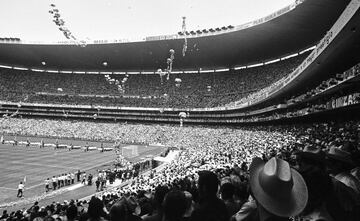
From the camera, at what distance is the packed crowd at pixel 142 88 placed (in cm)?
6712

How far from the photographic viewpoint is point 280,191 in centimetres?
300

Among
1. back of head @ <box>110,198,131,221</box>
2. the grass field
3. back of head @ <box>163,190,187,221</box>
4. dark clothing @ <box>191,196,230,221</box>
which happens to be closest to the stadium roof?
the grass field

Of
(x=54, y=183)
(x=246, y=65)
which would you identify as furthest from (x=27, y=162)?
(x=246, y=65)

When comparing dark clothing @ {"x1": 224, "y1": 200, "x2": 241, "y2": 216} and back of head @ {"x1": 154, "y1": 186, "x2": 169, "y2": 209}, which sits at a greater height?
back of head @ {"x1": 154, "y1": 186, "x2": 169, "y2": 209}

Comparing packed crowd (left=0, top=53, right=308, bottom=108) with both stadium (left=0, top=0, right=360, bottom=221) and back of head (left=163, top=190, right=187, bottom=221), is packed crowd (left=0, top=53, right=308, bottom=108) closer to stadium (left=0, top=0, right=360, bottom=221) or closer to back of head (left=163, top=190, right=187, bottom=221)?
stadium (left=0, top=0, right=360, bottom=221)

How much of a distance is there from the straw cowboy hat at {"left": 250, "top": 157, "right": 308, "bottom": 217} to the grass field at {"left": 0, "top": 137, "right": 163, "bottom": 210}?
2088cm

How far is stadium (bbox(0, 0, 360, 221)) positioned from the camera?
3854 millimetres

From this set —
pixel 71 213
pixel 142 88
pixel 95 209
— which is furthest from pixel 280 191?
pixel 142 88

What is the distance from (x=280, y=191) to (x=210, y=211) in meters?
1.11

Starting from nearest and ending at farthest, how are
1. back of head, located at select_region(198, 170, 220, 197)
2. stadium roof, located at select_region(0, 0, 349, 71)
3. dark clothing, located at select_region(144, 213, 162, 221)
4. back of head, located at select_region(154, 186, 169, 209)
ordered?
1. back of head, located at select_region(198, 170, 220, 197)
2. dark clothing, located at select_region(144, 213, 162, 221)
3. back of head, located at select_region(154, 186, 169, 209)
4. stadium roof, located at select_region(0, 0, 349, 71)

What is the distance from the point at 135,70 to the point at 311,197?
267 feet

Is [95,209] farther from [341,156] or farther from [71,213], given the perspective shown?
[341,156]

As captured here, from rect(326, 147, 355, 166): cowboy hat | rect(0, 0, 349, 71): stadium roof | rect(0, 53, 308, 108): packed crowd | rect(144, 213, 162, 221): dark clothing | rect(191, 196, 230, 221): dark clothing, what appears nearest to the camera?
rect(191, 196, 230, 221): dark clothing

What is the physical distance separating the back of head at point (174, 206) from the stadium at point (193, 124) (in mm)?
12
